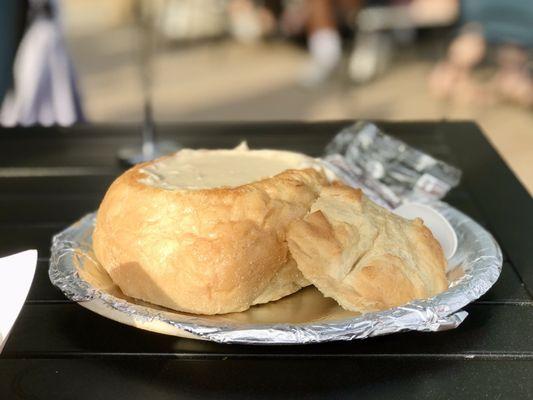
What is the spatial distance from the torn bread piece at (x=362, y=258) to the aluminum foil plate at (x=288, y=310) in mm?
27

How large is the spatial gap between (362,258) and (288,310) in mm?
143

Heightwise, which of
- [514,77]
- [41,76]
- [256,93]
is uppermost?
[41,76]

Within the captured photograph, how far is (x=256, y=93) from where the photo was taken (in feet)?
18.4

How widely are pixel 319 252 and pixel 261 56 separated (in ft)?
19.1

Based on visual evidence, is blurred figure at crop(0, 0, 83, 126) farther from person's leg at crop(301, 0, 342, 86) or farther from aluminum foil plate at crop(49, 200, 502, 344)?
person's leg at crop(301, 0, 342, 86)

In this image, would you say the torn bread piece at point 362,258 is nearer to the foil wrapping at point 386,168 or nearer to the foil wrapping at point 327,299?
the foil wrapping at point 327,299

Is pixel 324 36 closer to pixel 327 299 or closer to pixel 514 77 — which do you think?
pixel 514 77

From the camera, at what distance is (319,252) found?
109cm

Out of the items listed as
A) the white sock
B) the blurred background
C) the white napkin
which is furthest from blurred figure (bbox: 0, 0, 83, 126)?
the white sock

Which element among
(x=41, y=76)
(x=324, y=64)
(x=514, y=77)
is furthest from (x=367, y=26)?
(x=41, y=76)

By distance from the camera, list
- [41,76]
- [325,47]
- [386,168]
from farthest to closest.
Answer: [325,47] → [41,76] → [386,168]

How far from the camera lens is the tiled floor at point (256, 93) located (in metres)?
4.93

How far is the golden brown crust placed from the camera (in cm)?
114

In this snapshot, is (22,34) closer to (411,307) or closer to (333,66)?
(411,307)
